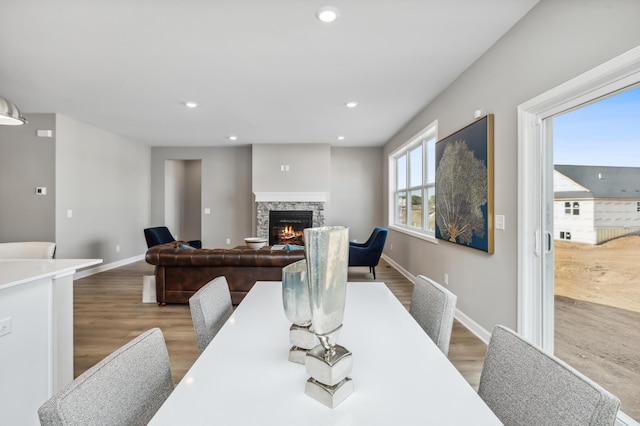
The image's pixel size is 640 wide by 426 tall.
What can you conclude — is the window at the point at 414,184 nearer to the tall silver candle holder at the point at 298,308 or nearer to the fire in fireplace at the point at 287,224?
the fire in fireplace at the point at 287,224

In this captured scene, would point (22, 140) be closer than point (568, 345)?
No

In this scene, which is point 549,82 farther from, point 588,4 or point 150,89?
point 150,89

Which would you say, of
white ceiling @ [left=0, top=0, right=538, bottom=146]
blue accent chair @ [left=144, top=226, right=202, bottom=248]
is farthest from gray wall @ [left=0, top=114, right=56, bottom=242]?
blue accent chair @ [left=144, top=226, right=202, bottom=248]

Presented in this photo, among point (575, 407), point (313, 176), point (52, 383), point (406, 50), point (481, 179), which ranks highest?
point (406, 50)

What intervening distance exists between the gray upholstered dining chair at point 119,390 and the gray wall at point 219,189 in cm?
619

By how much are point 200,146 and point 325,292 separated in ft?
22.9

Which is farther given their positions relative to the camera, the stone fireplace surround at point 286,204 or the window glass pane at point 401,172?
the stone fireplace surround at point 286,204

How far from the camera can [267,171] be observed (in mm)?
6621

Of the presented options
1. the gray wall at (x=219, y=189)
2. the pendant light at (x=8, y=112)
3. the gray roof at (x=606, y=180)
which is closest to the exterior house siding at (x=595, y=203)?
the gray roof at (x=606, y=180)

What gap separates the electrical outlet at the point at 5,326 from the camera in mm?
1373

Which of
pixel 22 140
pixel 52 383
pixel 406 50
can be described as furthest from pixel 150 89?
pixel 52 383

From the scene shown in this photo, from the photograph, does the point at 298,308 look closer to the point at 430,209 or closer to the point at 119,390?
the point at 119,390

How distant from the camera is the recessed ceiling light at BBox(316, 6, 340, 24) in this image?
211cm

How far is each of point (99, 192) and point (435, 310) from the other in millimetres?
5993
